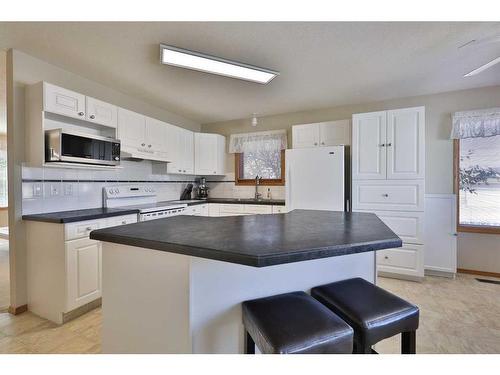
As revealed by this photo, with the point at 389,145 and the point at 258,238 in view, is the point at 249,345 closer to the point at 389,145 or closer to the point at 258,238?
the point at 258,238

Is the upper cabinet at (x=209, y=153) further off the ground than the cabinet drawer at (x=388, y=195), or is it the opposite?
the upper cabinet at (x=209, y=153)

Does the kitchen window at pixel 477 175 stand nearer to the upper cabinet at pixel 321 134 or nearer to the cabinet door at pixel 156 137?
the upper cabinet at pixel 321 134

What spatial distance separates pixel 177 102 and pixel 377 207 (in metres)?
3.00

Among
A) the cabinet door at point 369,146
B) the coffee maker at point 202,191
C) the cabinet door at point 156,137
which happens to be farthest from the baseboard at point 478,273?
the cabinet door at point 156,137

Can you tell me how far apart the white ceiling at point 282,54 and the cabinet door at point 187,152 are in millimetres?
778

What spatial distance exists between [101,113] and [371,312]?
293 centimetres

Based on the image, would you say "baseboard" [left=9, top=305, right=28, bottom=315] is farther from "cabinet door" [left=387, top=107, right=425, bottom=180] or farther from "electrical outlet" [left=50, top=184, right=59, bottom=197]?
"cabinet door" [left=387, top=107, right=425, bottom=180]

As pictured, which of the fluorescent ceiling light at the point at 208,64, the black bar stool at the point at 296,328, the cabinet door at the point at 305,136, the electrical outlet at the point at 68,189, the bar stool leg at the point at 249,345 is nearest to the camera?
Answer: the black bar stool at the point at 296,328

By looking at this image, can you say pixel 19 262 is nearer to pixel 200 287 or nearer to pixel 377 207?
pixel 200 287

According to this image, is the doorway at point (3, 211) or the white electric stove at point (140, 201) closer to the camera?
the doorway at point (3, 211)

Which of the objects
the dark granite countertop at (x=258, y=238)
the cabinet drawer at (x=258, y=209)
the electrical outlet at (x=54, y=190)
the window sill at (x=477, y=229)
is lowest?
the window sill at (x=477, y=229)

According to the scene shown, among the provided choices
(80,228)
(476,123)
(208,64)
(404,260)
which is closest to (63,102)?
(80,228)

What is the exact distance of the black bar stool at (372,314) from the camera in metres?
1.05
